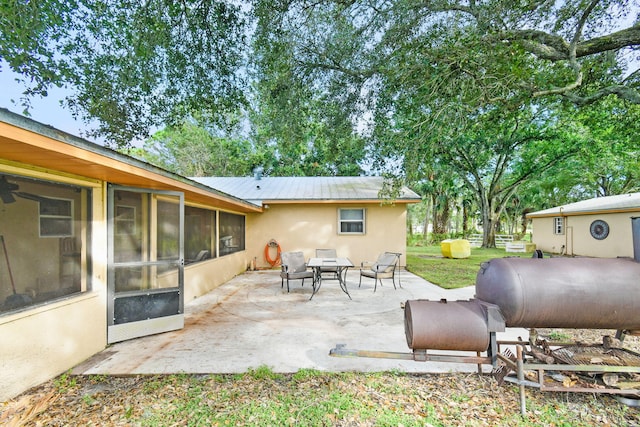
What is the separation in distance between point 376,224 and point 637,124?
292 inches

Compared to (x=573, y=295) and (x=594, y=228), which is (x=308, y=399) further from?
(x=594, y=228)

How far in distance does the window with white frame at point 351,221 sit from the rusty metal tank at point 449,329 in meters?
7.40

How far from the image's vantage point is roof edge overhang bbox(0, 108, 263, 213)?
1.96m

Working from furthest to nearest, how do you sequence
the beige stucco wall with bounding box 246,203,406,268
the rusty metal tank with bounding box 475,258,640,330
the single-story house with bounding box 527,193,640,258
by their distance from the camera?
the single-story house with bounding box 527,193,640,258 < the beige stucco wall with bounding box 246,203,406,268 < the rusty metal tank with bounding box 475,258,640,330

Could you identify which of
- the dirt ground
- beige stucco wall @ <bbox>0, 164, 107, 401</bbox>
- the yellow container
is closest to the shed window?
beige stucco wall @ <bbox>0, 164, 107, 401</bbox>

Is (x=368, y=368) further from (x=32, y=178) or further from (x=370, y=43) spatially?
(x=370, y=43)

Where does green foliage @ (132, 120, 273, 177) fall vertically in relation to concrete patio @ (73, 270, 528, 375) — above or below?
above

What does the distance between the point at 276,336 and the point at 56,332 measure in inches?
93.4

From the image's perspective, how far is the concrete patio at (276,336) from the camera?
3152mm

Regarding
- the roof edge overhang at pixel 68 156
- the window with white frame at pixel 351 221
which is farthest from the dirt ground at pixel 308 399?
the window with white frame at pixel 351 221

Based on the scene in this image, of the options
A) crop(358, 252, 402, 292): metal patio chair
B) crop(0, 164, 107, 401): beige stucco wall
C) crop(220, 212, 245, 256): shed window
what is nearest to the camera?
crop(0, 164, 107, 401): beige stucco wall

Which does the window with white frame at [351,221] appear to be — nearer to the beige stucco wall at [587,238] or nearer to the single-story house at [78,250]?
the single-story house at [78,250]

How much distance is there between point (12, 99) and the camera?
4.95 m

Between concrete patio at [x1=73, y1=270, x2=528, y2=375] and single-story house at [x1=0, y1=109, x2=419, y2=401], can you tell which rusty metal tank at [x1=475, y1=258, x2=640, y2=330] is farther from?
single-story house at [x1=0, y1=109, x2=419, y2=401]
